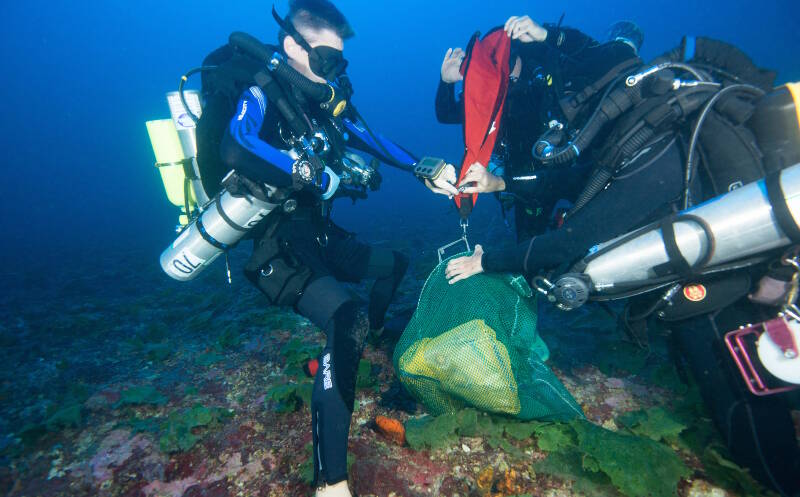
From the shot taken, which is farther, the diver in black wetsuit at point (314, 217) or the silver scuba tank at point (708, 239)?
the diver in black wetsuit at point (314, 217)

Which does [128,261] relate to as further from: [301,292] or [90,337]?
[301,292]

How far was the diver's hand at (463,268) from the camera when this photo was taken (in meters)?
3.03

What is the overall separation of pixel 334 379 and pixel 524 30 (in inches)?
161

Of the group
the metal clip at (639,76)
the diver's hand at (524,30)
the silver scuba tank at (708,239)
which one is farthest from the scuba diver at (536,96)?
the silver scuba tank at (708,239)

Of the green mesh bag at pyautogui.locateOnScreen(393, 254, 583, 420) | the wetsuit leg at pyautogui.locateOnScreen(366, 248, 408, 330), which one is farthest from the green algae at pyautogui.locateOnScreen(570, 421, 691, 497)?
the wetsuit leg at pyautogui.locateOnScreen(366, 248, 408, 330)

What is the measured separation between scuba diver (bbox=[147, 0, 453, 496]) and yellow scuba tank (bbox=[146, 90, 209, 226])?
0.5 inches

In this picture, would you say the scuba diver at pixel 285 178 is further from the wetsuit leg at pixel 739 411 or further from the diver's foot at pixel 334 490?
the wetsuit leg at pixel 739 411

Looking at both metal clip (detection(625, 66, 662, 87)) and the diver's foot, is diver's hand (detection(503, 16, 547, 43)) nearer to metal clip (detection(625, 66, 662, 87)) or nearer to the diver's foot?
metal clip (detection(625, 66, 662, 87))

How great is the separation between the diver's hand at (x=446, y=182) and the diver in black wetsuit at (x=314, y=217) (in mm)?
945

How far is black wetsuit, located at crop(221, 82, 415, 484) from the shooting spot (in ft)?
7.95

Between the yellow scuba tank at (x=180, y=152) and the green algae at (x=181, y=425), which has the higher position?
the yellow scuba tank at (x=180, y=152)

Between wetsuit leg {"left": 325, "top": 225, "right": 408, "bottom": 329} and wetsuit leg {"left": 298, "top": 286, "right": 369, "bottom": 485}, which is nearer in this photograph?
wetsuit leg {"left": 298, "top": 286, "right": 369, "bottom": 485}

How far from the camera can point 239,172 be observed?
9.22 feet

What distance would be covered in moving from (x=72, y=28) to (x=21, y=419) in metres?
177
